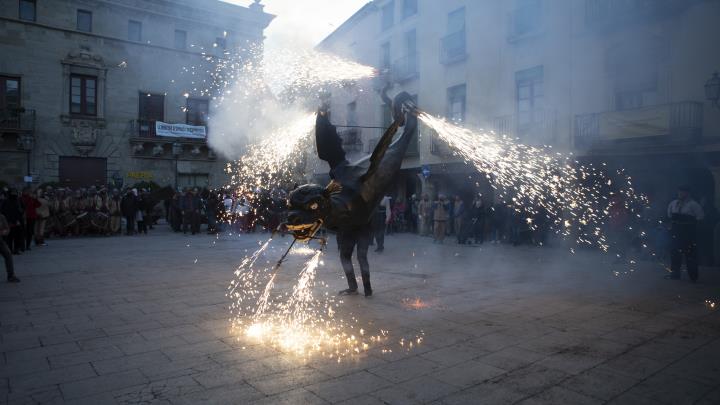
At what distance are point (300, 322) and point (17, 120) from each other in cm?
2130

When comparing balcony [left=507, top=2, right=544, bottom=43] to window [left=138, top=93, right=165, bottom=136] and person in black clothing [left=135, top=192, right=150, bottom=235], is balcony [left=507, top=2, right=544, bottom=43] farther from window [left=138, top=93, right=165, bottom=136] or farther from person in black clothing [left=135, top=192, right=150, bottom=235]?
window [left=138, top=93, right=165, bottom=136]

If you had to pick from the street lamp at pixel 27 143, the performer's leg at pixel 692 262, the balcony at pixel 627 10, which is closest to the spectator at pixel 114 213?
the street lamp at pixel 27 143

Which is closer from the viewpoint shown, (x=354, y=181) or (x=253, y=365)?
(x=253, y=365)

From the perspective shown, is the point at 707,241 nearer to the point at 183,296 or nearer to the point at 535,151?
the point at 535,151

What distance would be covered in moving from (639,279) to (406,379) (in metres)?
5.35

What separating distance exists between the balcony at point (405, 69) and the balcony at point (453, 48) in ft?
5.14

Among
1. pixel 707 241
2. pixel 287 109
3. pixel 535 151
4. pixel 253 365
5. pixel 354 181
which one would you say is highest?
pixel 287 109

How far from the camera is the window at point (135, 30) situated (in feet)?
56.4

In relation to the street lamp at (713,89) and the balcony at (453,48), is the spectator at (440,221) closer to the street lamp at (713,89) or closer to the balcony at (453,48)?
the balcony at (453,48)

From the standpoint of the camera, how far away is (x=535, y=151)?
11000 mm

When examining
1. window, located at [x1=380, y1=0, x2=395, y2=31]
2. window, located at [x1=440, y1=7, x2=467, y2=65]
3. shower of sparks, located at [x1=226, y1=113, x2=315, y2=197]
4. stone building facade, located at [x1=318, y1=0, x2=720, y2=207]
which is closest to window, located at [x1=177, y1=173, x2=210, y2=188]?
shower of sparks, located at [x1=226, y1=113, x2=315, y2=197]

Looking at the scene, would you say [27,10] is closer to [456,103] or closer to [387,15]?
[387,15]

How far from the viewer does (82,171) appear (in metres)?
21.3

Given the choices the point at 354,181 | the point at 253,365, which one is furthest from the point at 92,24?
the point at 253,365
